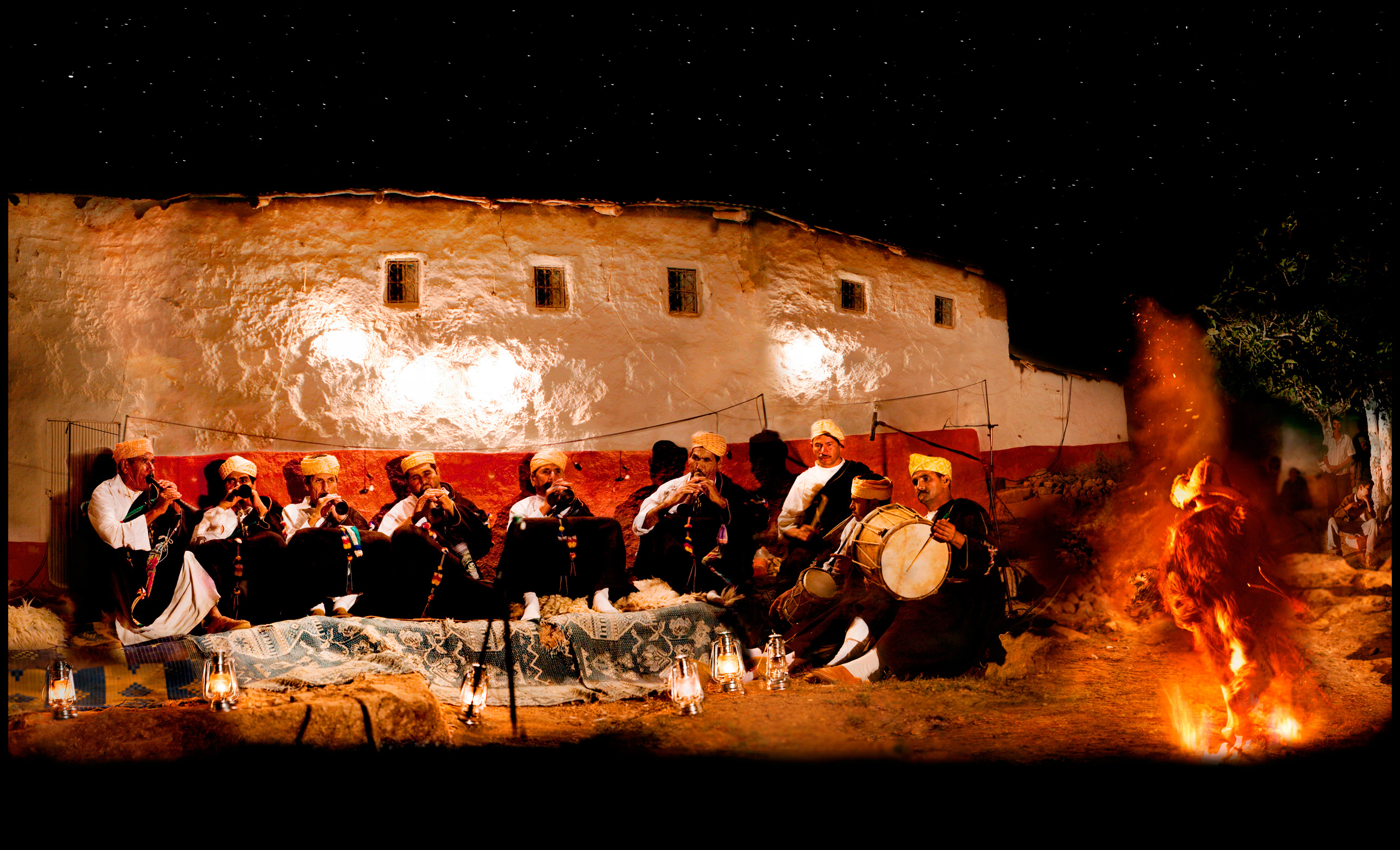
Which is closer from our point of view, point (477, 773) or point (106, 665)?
point (477, 773)

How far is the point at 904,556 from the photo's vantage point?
1114 centimetres

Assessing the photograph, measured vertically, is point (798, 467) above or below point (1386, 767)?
above

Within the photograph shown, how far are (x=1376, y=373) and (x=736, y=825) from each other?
936 centimetres

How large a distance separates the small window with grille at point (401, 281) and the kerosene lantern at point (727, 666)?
5.20 meters

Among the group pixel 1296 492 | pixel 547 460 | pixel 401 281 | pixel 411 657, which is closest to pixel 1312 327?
pixel 1296 492

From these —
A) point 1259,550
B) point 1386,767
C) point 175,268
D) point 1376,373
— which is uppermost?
point 175,268

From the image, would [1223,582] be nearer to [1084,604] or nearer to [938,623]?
[1084,604]

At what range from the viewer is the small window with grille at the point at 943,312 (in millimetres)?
13156

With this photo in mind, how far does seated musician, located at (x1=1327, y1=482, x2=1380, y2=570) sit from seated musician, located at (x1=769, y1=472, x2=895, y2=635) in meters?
5.45

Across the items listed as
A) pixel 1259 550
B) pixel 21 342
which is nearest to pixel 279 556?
pixel 21 342

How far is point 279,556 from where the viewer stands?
11.0 m

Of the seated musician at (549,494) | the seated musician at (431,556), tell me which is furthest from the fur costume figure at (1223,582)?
the seated musician at (431,556)

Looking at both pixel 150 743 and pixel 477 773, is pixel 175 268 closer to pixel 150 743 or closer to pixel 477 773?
pixel 150 743

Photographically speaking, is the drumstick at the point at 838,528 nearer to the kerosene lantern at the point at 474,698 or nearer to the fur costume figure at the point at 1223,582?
the fur costume figure at the point at 1223,582
